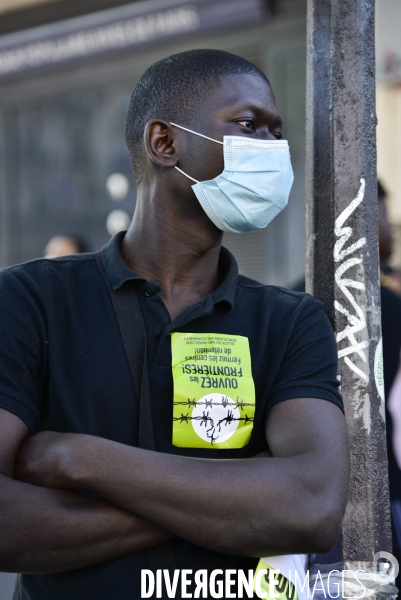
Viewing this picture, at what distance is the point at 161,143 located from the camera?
97.0 inches

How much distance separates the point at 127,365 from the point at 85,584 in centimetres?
56

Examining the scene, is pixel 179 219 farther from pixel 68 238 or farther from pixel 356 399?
pixel 68 238

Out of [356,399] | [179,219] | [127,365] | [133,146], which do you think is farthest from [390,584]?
[133,146]

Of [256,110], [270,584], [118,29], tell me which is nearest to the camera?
[270,584]

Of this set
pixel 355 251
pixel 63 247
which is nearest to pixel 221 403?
pixel 355 251

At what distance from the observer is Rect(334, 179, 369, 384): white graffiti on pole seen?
2.47m

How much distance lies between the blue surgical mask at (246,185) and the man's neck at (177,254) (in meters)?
0.07

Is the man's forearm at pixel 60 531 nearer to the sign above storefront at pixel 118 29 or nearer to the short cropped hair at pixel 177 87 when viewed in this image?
the short cropped hair at pixel 177 87

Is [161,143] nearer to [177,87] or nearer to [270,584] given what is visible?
[177,87]

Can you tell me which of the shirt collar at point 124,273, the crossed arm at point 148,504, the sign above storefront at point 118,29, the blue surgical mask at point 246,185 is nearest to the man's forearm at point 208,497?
the crossed arm at point 148,504

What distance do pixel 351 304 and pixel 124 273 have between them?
2.28 feet

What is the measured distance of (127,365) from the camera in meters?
2.17

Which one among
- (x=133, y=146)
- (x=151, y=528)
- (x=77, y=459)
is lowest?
(x=151, y=528)

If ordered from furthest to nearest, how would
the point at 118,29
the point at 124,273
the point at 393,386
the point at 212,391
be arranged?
the point at 118,29
the point at 393,386
the point at 124,273
the point at 212,391
